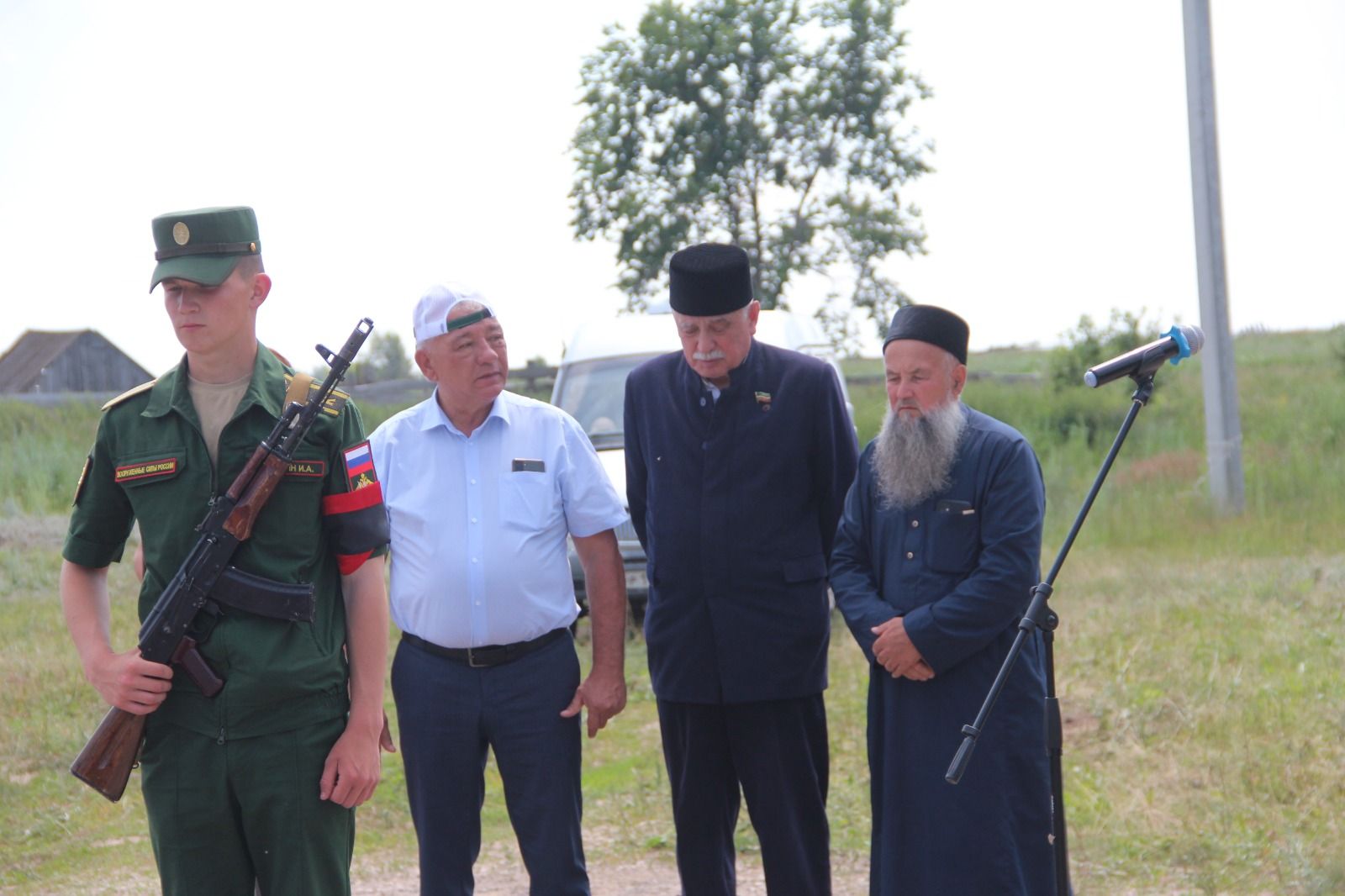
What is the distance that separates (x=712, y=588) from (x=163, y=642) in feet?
5.60

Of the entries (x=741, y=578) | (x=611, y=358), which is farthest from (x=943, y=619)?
(x=611, y=358)

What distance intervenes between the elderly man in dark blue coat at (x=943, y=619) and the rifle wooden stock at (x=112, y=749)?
1950 mm

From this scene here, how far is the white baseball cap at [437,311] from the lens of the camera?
3.80m

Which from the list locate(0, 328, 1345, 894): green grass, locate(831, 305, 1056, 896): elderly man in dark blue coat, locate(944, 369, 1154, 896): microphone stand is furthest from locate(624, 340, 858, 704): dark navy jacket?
locate(0, 328, 1345, 894): green grass

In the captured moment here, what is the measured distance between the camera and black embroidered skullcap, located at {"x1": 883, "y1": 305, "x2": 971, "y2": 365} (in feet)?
13.0

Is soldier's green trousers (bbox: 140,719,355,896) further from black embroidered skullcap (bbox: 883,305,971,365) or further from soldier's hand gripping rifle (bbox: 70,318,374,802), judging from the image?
black embroidered skullcap (bbox: 883,305,971,365)

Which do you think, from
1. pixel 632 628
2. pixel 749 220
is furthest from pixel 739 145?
pixel 632 628

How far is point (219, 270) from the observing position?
3010 mm

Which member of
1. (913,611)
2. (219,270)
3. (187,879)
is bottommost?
(187,879)

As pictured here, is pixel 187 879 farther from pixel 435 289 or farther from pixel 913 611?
pixel 913 611

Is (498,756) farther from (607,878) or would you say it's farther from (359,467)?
(607,878)

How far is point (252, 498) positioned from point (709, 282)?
1.62 meters

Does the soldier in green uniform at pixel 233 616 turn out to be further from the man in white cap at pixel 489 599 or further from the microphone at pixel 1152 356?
the microphone at pixel 1152 356

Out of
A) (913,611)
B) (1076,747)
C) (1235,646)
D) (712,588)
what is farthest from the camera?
(1235,646)
